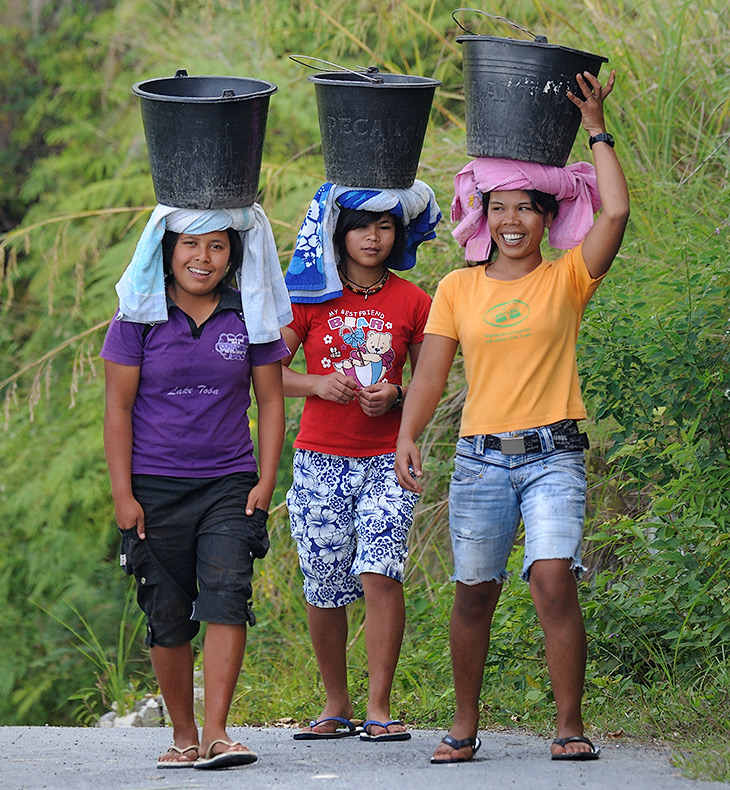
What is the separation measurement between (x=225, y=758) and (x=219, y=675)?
255mm

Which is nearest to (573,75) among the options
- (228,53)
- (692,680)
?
(692,680)

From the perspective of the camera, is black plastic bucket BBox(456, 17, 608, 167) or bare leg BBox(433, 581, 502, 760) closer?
black plastic bucket BBox(456, 17, 608, 167)

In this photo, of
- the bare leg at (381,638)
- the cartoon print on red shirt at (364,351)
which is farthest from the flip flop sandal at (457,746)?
the cartoon print on red shirt at (364,351)

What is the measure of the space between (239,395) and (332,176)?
3.20ft

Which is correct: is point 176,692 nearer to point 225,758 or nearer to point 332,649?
point 225,758

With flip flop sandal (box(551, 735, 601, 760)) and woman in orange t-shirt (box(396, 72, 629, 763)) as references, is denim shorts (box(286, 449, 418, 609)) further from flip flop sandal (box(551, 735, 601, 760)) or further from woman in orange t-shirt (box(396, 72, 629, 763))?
flip flop sandal (box(551, 735, 601, 760))

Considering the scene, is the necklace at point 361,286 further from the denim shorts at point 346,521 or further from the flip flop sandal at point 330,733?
the flip flop sandal at point 330,733

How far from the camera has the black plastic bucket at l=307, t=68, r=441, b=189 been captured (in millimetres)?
4262

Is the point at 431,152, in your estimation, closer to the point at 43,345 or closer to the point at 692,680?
the point at 692,680

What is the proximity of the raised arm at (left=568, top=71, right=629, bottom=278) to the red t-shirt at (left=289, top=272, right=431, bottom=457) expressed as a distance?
91 cm

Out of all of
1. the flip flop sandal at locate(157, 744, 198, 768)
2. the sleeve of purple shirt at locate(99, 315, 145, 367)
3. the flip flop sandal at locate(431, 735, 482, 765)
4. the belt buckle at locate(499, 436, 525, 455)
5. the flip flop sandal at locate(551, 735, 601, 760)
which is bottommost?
the flip flop sandal at locate(157, 744, 198, 768)

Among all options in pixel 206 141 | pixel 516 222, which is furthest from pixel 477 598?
pixel 206 141

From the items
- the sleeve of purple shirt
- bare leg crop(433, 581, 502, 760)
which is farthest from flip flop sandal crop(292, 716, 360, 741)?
the sleeve of purple shirt

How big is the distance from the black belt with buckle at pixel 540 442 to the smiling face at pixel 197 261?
1.11 m
